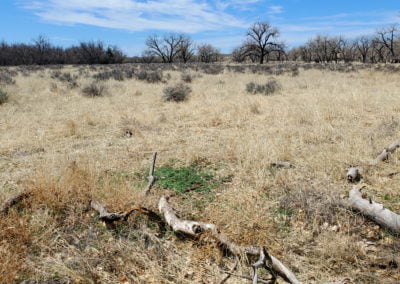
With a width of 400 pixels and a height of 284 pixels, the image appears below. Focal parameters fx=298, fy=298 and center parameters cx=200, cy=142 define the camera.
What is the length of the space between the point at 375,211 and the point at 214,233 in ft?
5.96

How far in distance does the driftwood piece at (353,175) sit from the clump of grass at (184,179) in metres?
1.98

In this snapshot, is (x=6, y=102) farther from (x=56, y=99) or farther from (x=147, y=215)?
(x=147, y=215)

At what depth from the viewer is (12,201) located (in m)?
3.60

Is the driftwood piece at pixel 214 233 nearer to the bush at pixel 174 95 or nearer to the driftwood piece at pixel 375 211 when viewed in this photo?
the driftwood piece at pixel 375 211

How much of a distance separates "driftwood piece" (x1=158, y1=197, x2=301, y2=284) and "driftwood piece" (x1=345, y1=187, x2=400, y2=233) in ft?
4.73

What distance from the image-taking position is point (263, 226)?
3338mm

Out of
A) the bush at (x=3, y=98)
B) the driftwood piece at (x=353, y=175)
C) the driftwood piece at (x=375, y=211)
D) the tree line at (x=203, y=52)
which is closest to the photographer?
the driftwood piece at (x=375, y=211)

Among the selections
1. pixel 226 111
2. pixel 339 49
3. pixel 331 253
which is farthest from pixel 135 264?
pixel 339 49

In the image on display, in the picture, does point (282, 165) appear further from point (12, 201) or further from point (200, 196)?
point (12, 201)

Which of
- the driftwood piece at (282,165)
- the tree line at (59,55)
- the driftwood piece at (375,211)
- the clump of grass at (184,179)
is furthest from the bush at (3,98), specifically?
the tree line at (59,55)

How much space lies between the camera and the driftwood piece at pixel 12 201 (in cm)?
349

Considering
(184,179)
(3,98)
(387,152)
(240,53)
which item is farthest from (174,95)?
(240,53)

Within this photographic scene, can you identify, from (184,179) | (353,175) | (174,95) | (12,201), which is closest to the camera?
(12,201)

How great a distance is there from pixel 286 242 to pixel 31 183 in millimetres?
3293
